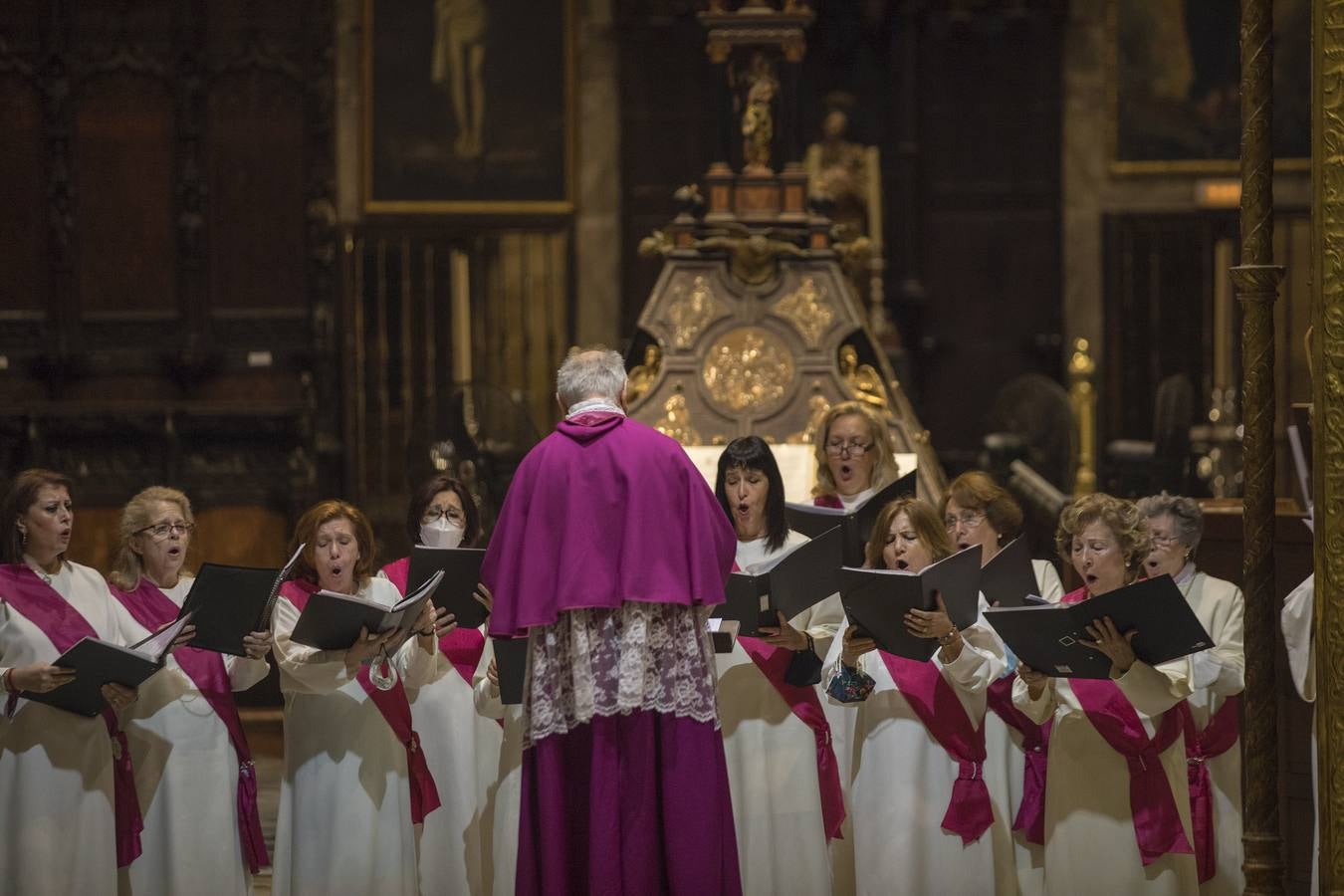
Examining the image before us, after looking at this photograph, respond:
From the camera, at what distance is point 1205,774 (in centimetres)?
548

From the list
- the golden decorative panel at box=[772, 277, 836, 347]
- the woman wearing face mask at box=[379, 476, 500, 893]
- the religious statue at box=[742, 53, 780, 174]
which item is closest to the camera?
the woman wearing face mask at box=[379, 476, 500, 893]

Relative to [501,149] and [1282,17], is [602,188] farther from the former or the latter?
[1282,17]

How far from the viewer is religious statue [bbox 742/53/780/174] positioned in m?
9.37

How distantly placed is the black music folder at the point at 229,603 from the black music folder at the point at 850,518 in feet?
5.23

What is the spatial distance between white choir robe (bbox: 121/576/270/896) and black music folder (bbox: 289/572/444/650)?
415 mm

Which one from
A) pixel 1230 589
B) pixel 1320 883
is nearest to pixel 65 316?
A: pixel 1230 589

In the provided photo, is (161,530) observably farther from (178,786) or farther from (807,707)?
(807,707)

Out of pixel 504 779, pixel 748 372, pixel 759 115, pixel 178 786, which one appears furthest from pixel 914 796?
pixel 759 115

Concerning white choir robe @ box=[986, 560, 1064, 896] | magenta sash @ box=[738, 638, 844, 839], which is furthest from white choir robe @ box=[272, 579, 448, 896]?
white choir robe @ box=[986, 560, 1064, 896]

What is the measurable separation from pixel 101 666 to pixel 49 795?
0.45 metres

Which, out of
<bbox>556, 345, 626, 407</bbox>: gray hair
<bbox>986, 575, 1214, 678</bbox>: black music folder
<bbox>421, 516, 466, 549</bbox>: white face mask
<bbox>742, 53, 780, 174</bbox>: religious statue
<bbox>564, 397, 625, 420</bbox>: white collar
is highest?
<bbox>742, 53, 780, 174</bbox>: religious statue

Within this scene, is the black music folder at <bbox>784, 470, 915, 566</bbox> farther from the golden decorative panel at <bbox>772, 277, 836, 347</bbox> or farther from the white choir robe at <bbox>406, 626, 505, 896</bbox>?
the golden decorative panel at <bbox>772, 277, 836, 347</bbox>

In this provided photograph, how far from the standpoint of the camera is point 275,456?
13266 mm

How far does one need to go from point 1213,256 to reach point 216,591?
31.9 feet
